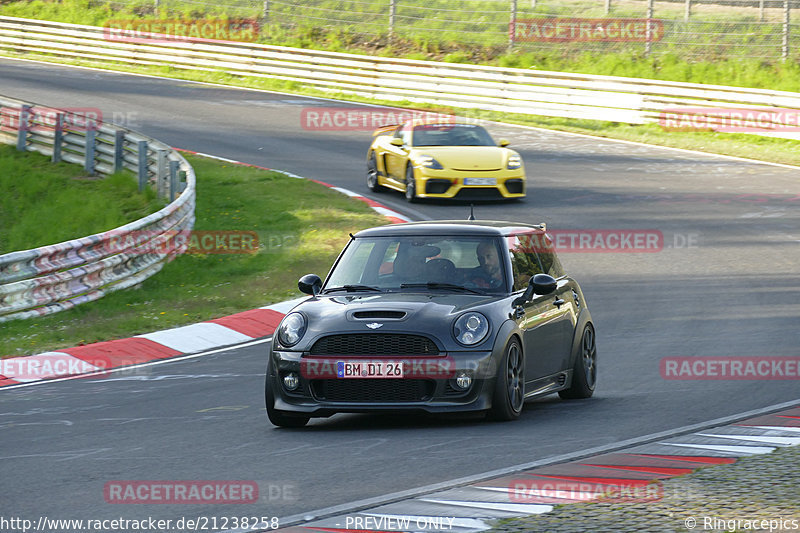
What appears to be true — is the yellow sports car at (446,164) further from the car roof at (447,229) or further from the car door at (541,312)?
the car roof at (447,229)

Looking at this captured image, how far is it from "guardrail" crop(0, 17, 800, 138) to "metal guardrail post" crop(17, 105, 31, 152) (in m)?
10.8

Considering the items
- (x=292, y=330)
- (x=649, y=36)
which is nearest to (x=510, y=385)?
(x=292, y=330)

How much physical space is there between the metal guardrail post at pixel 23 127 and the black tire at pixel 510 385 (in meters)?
18.3

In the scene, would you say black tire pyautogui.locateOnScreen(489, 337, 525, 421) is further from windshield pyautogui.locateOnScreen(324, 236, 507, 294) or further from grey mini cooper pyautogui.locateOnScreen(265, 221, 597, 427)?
windshield pyautogui.locateOnScreen(324, 236, 507, 294)

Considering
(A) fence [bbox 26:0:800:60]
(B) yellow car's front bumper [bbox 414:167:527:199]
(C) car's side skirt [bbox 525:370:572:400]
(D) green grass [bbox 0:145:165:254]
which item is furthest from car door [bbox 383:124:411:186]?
(A) fence [bbox 26:0:800:60]

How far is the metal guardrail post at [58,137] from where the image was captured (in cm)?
2358

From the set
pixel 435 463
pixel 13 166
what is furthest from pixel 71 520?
pixel 13 166

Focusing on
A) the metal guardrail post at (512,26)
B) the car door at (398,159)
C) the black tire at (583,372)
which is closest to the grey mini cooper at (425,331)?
the black tire at (583,372)

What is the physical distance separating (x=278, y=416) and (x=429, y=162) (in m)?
12.2

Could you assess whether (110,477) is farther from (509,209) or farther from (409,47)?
(409,47)

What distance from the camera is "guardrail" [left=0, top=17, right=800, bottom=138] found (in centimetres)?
2733

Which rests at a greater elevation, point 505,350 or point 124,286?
point 505,350

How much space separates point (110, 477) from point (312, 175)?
16.5 metres

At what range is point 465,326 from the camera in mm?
8133
